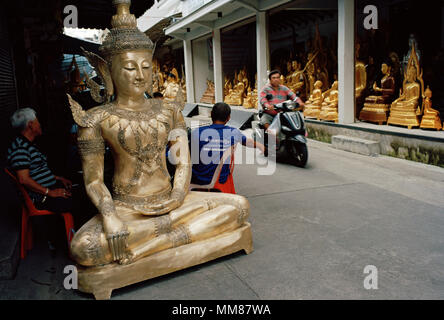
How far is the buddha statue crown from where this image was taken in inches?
108

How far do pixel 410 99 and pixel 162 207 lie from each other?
5182 millimetres

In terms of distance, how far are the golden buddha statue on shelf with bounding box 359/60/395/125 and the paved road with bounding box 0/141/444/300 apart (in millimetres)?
2238

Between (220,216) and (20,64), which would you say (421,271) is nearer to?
(220,216)

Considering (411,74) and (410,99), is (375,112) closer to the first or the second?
(410,99)

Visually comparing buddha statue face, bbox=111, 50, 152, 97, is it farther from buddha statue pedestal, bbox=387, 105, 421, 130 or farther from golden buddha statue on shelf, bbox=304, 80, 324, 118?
golden buddha statue on shelf, bbox=304, 80, 324, 118

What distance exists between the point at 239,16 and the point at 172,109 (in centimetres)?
801

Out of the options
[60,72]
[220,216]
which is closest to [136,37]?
[220,216]

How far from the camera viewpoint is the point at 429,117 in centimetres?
604

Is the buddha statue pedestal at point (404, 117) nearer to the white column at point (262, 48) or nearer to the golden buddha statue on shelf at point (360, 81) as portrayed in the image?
the golden buddha statue on shelf at point (360, 81)

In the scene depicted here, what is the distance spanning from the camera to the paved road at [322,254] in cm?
249

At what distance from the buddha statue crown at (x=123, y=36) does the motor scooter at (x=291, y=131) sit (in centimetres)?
305

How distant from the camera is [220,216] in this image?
2908 millimetres

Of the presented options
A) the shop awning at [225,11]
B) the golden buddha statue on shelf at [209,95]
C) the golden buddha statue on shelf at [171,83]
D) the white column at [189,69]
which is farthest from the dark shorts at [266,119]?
the golden buddha statue on shelf at [171,83]
